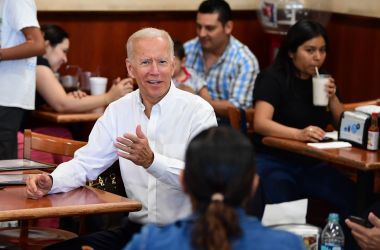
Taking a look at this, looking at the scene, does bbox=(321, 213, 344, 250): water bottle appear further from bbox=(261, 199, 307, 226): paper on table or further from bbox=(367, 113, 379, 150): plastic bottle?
bbox=(367, 113, 379, 150): plastic bottle

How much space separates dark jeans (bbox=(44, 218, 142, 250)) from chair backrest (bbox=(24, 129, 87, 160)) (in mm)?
520

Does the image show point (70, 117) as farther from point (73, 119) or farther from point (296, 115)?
point (296, 115)

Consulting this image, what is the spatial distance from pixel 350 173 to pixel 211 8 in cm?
154

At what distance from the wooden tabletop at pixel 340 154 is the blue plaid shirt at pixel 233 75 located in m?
1.22

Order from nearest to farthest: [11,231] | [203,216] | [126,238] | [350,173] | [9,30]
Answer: [203,216] → [126,238] → [11,231] → [9,30] → [350,173]

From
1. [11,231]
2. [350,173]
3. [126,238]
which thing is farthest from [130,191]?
[350,173]

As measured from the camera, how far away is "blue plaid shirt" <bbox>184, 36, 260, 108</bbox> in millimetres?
→ 6168

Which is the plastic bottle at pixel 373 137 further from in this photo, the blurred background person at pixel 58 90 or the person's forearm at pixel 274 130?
the blurred background person at pixel 58 90

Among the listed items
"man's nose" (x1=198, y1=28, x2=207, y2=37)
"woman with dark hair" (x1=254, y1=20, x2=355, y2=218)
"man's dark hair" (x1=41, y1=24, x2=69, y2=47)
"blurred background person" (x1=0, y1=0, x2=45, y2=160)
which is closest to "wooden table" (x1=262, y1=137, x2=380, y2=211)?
"woman with dark hair" (x1=254, y1=20, x2=355, y2=218)

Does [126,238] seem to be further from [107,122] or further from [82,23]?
[82,23]

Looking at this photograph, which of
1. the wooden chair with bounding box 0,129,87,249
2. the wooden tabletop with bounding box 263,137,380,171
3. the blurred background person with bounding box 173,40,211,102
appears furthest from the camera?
the blurred background person with bounding box 173,40,211,102

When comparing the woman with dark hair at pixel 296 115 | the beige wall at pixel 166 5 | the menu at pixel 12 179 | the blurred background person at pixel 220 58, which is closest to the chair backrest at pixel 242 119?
the woman with dark hair at pixel 296 115

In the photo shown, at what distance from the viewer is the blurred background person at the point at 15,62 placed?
4863 mm

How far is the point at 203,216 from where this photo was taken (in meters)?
2.19
